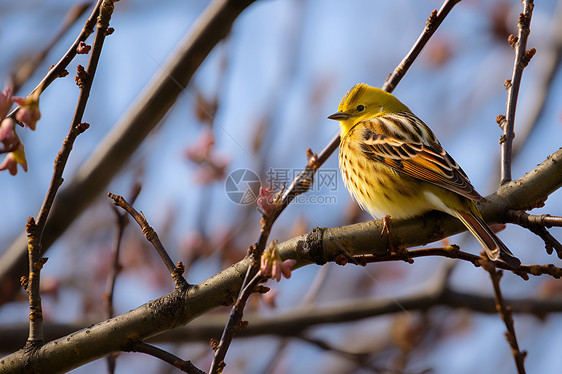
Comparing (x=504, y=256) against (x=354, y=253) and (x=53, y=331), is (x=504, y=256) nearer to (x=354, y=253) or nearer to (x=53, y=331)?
(x=354, y=253)

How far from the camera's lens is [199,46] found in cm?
309

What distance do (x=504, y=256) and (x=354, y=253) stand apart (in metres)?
0.71

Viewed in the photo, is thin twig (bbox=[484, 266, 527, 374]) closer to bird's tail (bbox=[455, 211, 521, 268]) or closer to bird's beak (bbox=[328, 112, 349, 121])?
bird's tail (bbox=[455, 211, 521, 268])

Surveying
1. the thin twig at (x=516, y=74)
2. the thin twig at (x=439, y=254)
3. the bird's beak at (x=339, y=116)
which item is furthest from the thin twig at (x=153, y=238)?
the bird's beak at (x=339, y=116)

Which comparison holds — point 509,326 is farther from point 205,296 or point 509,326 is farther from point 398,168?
point 205,296

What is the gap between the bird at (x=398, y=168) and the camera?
289cm

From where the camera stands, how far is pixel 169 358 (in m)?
2.12

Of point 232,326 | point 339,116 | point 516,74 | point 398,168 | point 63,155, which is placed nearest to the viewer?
point 232,326

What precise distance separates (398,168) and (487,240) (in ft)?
3.42

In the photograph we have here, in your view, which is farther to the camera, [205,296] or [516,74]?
[516,74]

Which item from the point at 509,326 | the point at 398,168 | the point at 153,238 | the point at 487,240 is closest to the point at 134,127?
the point at 153,238

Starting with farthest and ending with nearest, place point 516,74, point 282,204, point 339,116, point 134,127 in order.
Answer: point 339,116
point 134,127
point 516,74
point 282,204

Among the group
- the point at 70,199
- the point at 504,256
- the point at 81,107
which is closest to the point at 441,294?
the point at 504,256

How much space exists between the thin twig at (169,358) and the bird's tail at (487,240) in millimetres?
1463
